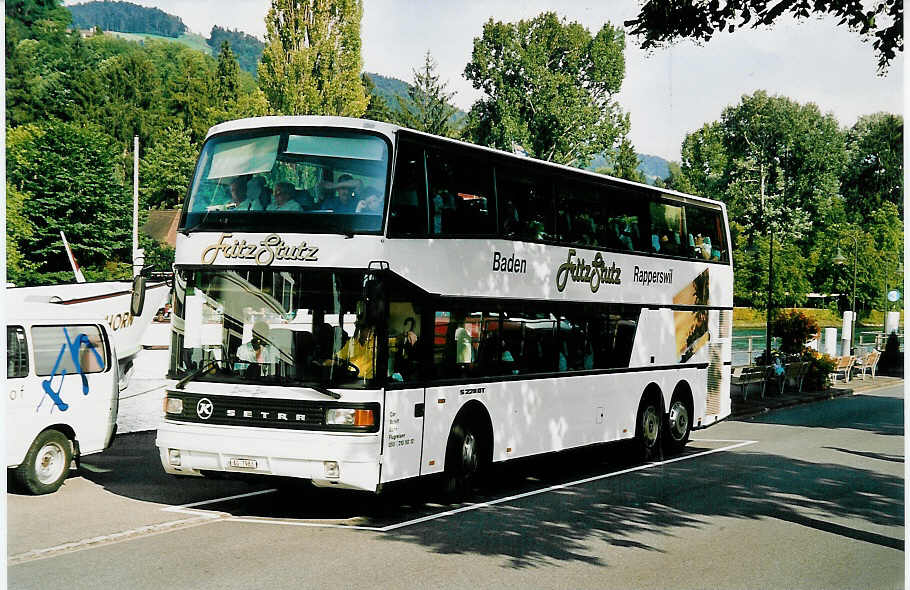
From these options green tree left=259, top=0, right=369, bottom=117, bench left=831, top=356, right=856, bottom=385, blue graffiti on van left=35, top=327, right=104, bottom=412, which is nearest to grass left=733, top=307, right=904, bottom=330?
bench left=831, top=356, right=856, bottom=385

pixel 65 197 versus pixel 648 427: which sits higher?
pixel 65 197

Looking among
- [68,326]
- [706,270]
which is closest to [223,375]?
[68,326]

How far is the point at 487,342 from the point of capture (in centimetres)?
1355

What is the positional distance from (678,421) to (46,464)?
422 inches

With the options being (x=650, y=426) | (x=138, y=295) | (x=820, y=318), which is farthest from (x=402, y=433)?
(x=820, y=318)

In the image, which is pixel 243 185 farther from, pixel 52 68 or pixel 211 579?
pixel 52 68

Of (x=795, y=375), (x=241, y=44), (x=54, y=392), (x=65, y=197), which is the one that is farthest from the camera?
(x=241, y=44)

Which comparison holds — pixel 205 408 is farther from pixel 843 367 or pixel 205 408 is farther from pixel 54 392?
pixel 843 367

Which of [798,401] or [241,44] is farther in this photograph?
[241,44]

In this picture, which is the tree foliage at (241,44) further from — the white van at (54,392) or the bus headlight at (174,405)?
the bus headlight at (174,405)

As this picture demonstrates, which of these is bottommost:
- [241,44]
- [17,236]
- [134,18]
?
[17,236]

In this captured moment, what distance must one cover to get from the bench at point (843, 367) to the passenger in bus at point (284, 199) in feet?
94.8

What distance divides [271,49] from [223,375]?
35921 mm

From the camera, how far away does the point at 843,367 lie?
38.0 m
